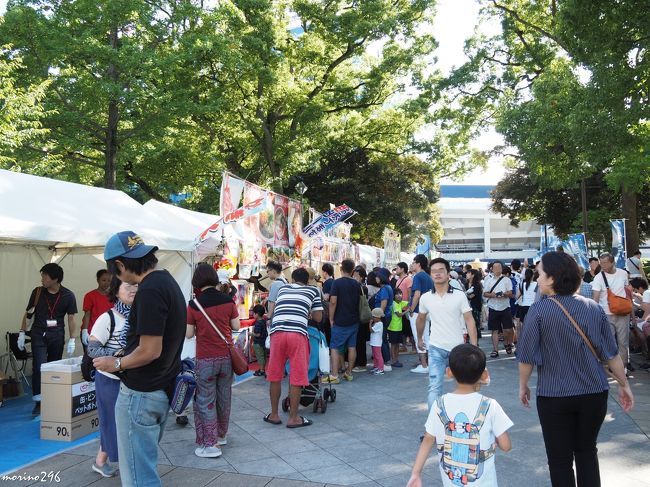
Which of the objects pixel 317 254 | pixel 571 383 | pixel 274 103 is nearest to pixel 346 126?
pixel 274 103

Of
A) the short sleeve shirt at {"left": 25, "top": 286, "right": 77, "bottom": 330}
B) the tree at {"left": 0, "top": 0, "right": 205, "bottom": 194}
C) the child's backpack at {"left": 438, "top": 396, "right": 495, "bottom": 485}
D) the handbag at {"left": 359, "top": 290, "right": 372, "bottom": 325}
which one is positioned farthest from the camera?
the tree at {"left": 0, "top": 0, "right": 205, "bottom": 194}

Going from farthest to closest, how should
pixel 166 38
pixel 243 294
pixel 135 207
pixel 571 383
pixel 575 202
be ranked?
1. pixel 575 202
2. pixel 166 38
3. pixel 243 294
4. pixel 135 207
5. pixel 571 383

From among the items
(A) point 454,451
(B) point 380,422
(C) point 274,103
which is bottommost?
(B) point 380,422

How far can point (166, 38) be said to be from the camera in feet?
60.8

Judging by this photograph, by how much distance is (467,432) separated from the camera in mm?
2662

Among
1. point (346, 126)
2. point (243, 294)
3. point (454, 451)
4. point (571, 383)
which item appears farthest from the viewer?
point (346, 126)

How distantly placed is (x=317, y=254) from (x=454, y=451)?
1275 centimetres

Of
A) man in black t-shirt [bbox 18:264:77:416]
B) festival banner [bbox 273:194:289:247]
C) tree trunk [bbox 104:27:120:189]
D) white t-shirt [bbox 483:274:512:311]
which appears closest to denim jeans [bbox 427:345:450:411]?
man in black t-shirt [bbox 18:264:77:416]

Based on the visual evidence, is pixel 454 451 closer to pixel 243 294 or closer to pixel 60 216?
pixel 60 216

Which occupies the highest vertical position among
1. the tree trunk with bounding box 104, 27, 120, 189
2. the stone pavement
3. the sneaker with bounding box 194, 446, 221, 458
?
the tree trunk with bounding box 104, 27, 120, 189

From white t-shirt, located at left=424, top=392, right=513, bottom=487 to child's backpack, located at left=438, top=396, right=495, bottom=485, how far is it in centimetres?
1

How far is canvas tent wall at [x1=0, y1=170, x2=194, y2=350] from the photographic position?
6465 millimetres

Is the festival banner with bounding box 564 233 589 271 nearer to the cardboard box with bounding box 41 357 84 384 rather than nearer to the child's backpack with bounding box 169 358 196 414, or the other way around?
the cardboard box with bounding box 41 357 84 384

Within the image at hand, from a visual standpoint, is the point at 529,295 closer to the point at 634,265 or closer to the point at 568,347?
the point at 634,265
